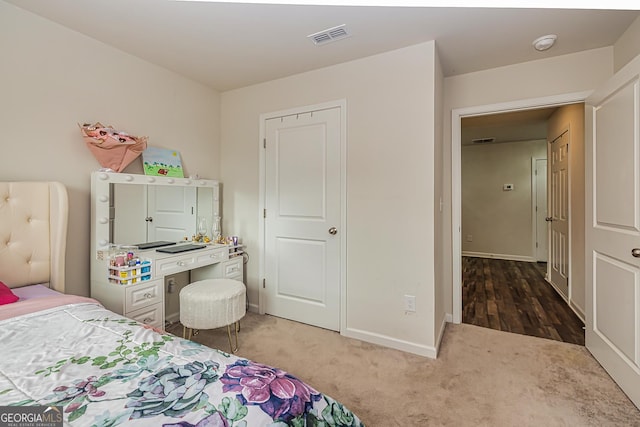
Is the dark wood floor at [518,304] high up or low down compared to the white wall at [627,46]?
down

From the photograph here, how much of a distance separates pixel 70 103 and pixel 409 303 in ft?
9.46

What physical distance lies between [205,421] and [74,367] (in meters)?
0.57

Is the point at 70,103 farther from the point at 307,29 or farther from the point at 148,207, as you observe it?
the point at 307,29

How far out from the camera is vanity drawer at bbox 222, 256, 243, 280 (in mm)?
2775

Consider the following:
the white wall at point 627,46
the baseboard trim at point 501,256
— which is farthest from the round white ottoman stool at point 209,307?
the baseboard trim at point 501,256

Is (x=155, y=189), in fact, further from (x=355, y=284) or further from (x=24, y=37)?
(x=355, y=284)

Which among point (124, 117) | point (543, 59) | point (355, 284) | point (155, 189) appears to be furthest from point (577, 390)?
point (124, 117)

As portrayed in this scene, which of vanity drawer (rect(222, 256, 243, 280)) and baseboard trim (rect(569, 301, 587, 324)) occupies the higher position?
vanity drawer (rect(222, 256, 243, 280))

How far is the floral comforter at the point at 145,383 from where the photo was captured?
75 cm

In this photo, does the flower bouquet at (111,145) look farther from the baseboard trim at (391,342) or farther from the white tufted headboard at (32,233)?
the baseboard trim at (391,342)

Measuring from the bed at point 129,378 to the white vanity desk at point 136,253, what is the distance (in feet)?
1.82

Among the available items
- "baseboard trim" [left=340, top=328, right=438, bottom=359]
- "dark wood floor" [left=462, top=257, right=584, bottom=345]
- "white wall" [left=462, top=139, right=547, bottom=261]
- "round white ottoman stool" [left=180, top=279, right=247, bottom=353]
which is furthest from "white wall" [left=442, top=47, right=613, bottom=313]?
"white wall" [left=462, top=139, right=547, bottom=261]

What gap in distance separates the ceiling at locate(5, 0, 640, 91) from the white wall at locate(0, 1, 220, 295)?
126 mm

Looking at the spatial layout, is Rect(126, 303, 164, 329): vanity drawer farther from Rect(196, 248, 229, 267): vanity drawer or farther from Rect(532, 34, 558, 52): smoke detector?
Rect(532, 34, 558, 52): smoke detector
